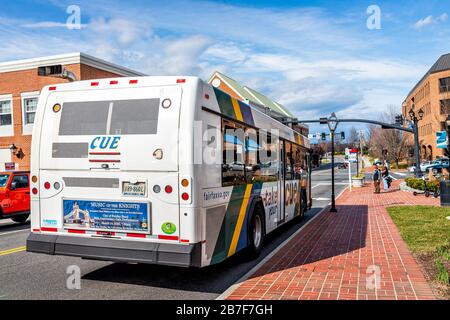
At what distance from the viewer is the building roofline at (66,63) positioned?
89.5ft

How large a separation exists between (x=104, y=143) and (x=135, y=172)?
663 mm

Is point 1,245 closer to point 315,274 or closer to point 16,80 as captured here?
point 315,274

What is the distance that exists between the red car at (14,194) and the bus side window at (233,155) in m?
9.21

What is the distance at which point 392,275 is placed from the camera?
6555 mm

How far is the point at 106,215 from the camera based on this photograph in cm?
593

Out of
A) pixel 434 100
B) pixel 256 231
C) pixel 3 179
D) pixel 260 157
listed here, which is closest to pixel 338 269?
pixel 256 231

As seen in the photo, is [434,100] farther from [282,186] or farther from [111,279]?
[111,279]

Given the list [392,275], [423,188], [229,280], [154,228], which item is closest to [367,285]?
[392,275]

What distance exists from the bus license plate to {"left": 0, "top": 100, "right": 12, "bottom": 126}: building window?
28.6m

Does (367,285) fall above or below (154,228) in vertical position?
below

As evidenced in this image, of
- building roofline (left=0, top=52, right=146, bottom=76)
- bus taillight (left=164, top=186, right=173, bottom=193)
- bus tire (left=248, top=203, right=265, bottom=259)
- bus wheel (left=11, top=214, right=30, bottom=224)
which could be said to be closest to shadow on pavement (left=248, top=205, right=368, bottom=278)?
bus tire (left=248, top=203, right=265, bottom=259)

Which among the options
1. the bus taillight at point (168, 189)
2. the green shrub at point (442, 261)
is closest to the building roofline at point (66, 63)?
the bus taillight at point (168, 189)

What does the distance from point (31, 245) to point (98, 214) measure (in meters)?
1.22

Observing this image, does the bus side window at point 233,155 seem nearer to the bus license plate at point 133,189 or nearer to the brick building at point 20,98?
the bus license plate at point 133,189
